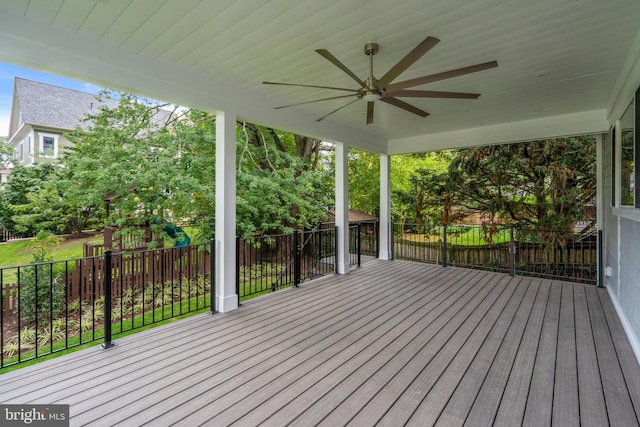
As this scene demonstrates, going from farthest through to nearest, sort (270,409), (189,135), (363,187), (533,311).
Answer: (363,187) < (189,135) < (533,311) < (270,409)

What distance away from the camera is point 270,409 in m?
1.87

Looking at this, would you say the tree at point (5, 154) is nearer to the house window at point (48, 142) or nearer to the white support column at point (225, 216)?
Answer: the house window at point (48, 142)

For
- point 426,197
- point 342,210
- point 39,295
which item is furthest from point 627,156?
point 39,295

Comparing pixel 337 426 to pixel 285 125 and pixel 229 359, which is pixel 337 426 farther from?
pixel 285 125

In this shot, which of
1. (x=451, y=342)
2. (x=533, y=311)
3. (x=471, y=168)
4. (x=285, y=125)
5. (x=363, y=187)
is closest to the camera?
(x=451, y=342)

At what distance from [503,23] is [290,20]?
174cm

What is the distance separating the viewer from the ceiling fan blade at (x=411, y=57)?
6.77 ft

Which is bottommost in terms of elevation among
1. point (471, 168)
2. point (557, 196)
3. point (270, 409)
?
point (270, 409)

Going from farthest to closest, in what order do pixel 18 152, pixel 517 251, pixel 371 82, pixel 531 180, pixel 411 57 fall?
1. pixel 18 152
2. pixel 531 180
3. pixel 517 251
4. pixel 371 82
5. pixel 411 57

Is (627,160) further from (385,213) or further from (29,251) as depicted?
(29,251)

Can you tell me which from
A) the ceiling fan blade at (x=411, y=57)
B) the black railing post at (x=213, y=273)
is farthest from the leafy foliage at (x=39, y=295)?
the ceiling fan blade at (x=411, y=57)

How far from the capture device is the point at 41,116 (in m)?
11.8

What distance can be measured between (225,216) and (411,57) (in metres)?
2.64

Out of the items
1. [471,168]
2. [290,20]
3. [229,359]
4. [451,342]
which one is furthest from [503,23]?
[471,168]
